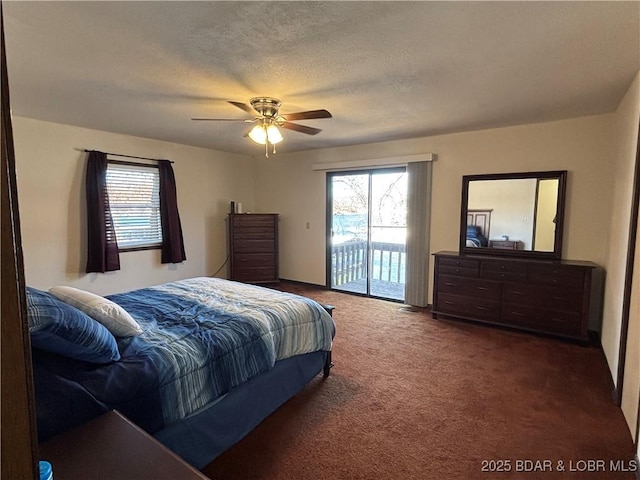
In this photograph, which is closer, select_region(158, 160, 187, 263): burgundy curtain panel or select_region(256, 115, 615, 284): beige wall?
select_region(256, 115, 615, 284): beige wall

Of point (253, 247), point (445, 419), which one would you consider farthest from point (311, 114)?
point (253, 247)

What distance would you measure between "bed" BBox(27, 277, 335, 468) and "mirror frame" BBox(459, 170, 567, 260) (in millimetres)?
2506

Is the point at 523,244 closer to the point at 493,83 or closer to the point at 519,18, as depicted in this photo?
the point at 493,83

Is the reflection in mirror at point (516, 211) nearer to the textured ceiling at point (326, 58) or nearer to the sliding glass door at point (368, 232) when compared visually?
the textured ceiling at point (326, 58)

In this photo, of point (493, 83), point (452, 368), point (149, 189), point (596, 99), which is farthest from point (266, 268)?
point (596, 99)

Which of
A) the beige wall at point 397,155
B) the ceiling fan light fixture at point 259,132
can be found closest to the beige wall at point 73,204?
the beige wall at point 397,155

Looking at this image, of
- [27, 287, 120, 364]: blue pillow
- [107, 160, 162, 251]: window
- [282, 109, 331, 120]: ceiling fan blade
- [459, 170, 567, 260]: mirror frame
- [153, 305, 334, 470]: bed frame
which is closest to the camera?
[27, 287, 120, 364]: blue pillow

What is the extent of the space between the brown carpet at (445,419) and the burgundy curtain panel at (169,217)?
2970 mm

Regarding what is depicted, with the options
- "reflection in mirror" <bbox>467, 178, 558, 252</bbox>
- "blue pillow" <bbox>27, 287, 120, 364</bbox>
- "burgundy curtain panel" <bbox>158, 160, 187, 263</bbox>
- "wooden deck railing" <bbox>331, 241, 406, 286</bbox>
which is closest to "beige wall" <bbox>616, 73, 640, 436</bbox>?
"reflection in mirror" <bbox>467, 178, 558, 252</bbox>

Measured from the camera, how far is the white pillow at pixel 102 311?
1.83m

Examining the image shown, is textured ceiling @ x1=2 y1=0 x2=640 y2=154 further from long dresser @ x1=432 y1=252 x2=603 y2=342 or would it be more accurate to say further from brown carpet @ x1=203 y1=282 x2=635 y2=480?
brown carpet @ x1=203 y1=282 x2=635 y2=480

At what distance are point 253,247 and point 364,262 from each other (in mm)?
1887

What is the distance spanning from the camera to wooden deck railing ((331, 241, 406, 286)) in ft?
17.7

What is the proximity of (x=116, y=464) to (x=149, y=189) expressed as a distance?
4.42 metres
